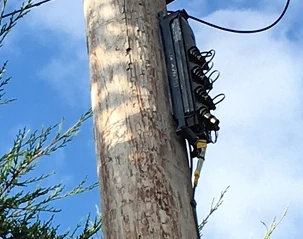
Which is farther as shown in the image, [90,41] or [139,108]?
[90,41]

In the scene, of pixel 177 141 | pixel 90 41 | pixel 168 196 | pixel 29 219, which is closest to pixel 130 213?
pixel 168 196

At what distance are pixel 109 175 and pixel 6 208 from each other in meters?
3.06

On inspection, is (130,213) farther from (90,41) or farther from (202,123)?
(90,41)

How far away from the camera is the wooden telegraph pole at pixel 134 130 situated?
2.05m

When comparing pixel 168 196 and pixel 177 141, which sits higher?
pixel 177 141

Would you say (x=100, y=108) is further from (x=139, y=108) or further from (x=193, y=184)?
(x=193, y=184)

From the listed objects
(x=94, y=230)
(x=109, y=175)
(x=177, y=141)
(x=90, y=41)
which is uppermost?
(x=94, y=230)

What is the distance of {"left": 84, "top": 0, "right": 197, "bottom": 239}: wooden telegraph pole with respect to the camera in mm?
2049

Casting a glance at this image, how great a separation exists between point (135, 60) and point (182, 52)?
0.79ft

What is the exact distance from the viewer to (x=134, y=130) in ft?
7.25

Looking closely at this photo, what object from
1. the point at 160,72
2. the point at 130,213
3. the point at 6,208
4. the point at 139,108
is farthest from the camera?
the point at 6,208

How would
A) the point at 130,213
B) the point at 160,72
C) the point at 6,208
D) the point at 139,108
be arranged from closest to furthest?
the point at 130,213, the point at 139,108, the point at 160,72, the point at 6,208

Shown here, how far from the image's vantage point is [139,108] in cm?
227

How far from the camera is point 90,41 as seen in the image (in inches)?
99.9
